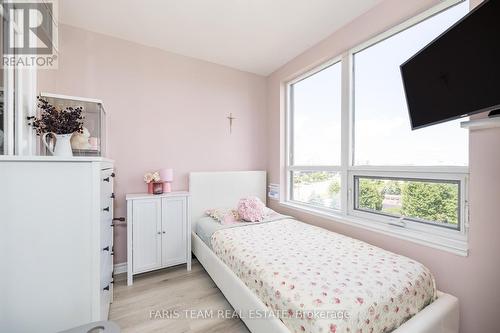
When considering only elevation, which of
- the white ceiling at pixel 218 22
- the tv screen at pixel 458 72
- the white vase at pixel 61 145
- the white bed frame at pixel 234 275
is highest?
the white ceiling at pixel 218 22

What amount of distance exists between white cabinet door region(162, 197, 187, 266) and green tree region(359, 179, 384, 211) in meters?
1.98

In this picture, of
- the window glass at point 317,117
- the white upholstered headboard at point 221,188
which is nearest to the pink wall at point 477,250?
the window glass at point 317,117

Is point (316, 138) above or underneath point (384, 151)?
above

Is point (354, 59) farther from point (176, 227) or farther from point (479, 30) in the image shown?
point (176, 227)

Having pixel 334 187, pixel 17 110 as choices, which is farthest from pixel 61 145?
pixel 334 187

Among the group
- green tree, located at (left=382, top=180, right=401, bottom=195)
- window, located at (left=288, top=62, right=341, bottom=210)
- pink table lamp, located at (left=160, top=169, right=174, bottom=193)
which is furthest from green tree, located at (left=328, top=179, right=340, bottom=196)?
pink table lamp, located at (left=160, top=169, right=174, bottom=193)

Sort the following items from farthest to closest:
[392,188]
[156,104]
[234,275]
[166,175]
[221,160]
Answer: [221,160] < [156,104] < [166,175] < [392,188] < [234,275]

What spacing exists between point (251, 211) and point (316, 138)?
50.5 inches

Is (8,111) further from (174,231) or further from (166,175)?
(174,231)

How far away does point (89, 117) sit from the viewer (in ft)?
6.84

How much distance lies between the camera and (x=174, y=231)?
97.8 inches

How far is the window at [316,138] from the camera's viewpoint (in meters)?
2.56

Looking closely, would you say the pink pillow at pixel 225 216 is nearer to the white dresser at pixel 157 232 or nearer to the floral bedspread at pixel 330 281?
the white dresser at pixel 157 232

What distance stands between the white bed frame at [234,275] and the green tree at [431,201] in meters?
0.58
